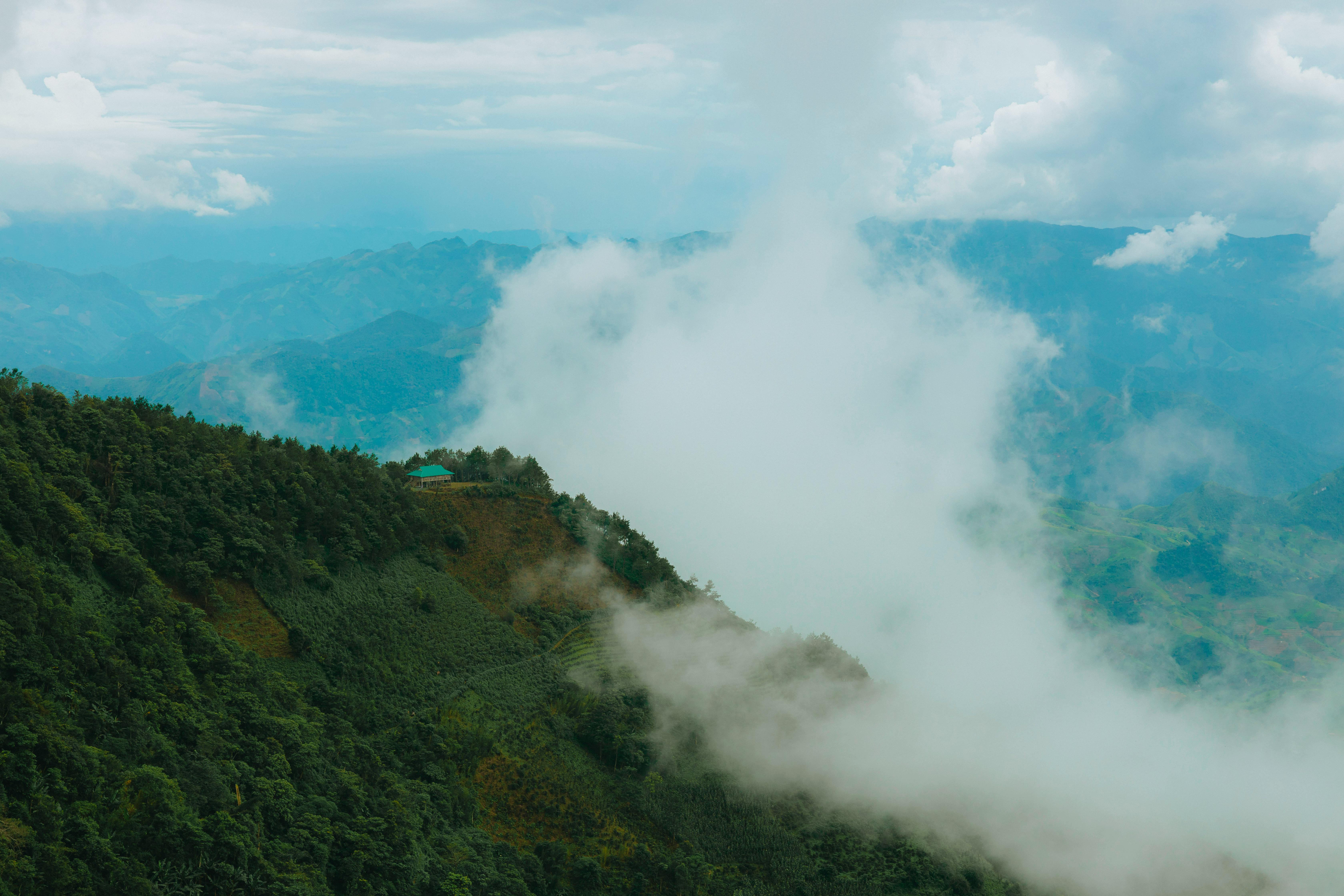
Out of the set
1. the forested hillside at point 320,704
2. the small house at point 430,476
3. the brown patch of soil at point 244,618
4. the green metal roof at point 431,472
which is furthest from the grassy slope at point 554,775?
the green metal roof at point 431,472

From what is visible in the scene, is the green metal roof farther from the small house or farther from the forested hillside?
the forested hillside

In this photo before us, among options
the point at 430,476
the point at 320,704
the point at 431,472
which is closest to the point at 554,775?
the point at 320,704

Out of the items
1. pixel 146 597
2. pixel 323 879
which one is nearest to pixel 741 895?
pixel 323 879

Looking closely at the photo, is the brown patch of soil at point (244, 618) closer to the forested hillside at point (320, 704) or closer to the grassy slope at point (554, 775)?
the forested hillside at point (320, 704)

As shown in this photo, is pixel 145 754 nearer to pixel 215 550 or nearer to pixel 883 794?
pixel 215 550

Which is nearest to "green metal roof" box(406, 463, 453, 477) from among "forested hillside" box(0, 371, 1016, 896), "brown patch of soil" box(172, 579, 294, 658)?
"forested hillside" box(0, 371, 1016, 896)

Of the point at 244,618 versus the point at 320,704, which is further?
the point at 244,618

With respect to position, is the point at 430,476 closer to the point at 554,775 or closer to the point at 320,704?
the point at 320,704
